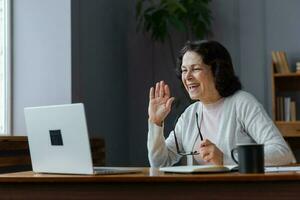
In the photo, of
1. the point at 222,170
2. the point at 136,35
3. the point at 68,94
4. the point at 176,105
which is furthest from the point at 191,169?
the point at 136,35

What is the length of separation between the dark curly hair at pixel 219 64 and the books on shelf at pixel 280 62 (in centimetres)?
208

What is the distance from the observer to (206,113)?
248cm

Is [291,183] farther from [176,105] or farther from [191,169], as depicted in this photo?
[176,105]

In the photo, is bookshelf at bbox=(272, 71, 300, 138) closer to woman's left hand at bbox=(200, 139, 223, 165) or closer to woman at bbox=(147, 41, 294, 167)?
woman at bbox=(147, 41, 294, 167)

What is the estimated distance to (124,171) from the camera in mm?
1870

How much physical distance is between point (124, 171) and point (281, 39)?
320 cm

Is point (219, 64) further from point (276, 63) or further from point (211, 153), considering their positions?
point (276, 63)

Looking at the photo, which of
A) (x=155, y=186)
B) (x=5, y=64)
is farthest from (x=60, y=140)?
(x=5, y=64)

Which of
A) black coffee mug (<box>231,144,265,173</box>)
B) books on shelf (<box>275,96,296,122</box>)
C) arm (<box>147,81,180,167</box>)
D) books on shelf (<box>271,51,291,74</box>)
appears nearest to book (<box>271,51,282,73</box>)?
books on shelf (<box>271,51,291,74</box>)

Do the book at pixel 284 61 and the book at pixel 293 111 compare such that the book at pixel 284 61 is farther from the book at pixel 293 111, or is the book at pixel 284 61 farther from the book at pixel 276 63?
the book at pixel 293 111

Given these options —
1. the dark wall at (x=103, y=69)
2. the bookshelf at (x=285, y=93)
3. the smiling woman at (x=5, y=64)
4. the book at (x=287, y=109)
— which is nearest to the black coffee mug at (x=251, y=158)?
the dark wall at (x=103, y=69)

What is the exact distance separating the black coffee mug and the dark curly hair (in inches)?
32.2

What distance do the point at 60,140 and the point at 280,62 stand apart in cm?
304

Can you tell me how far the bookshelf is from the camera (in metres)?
4.29
